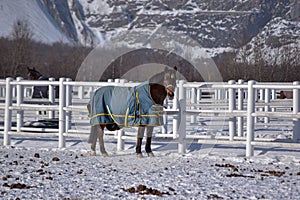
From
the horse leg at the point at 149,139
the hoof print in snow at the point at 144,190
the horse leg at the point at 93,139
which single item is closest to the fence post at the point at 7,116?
the horse leg at the point at 93,139

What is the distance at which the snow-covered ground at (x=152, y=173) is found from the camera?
23.4 ft

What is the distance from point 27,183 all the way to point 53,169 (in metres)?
1.32

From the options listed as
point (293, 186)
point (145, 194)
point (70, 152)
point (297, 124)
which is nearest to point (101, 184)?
point (145, 194)

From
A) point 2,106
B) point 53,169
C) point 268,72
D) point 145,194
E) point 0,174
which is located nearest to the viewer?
point 145,194

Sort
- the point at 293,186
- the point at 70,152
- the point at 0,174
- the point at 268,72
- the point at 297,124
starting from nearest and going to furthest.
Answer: the point at 293,186, the point at 0,174, the point at 70,152, the point at 297,124, the point at 268,72

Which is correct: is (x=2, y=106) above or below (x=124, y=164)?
above

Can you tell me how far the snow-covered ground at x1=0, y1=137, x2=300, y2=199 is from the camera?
714 cm

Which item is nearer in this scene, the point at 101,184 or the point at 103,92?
the point at 101,184

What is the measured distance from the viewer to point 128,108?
10.1 metres

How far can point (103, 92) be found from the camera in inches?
412

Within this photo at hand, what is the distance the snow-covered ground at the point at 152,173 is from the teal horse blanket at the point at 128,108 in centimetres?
65

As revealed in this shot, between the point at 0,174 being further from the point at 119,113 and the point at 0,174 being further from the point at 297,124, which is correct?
the point at 297,124

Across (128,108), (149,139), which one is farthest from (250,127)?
(128,108)

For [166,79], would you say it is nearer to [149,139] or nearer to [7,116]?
[149,139]
